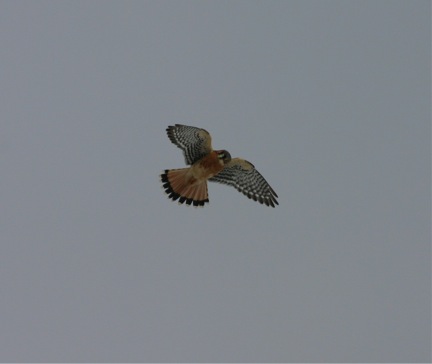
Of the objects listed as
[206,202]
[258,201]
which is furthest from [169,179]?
[258,201]

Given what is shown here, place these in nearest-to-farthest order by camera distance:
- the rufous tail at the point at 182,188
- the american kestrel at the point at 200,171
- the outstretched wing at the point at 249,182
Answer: the american kestrel at the point at 200,171 → the rufous tail at the point at 182,188 → the outstretched wing at the point at 249,182

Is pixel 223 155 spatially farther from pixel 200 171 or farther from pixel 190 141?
pixel 190 141

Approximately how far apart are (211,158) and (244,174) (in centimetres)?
167

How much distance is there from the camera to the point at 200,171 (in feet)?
Result: 70.4

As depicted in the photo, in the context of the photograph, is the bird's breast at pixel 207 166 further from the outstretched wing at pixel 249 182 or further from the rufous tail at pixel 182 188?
the outstretched wing at pixel 249 182

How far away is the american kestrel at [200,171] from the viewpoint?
21297 millimetres

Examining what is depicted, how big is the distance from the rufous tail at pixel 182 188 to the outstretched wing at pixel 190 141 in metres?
0.47

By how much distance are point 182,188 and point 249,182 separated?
2.04 metres

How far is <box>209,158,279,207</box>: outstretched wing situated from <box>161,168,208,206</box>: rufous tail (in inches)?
30.2

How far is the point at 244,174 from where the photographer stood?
22.6 meters

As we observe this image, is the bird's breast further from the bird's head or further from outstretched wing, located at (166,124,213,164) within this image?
outstretched wing, located at (166,124,213,164)

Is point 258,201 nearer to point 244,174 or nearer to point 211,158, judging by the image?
point 244,174

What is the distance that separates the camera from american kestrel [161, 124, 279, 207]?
69.9 feet

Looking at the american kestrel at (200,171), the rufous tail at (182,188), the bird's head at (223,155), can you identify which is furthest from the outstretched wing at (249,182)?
the bird's head at (223,155)
